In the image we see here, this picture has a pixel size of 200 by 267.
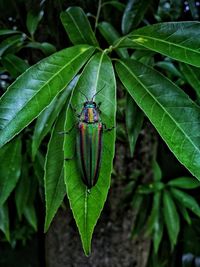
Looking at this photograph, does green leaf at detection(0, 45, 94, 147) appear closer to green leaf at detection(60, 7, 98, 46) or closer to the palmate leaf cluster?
the palmate leaf cluster

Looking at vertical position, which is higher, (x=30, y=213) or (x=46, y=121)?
(x=46, y=121)

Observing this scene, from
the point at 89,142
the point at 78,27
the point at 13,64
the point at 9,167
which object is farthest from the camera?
the point at 9,167

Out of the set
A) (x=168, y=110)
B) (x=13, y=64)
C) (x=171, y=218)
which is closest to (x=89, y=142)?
(x=168, y=110)

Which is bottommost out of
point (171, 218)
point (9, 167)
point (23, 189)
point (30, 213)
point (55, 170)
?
point (171, 218)

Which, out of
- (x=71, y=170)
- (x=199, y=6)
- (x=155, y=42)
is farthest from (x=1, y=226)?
(x=199, y=6)

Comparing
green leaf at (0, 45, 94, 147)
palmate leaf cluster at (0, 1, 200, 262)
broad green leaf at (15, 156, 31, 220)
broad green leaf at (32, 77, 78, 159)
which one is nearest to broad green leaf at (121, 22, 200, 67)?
palmate leaf cluster at (0, 1, 200, 262)

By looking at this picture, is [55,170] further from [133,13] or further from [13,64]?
[133,13]
